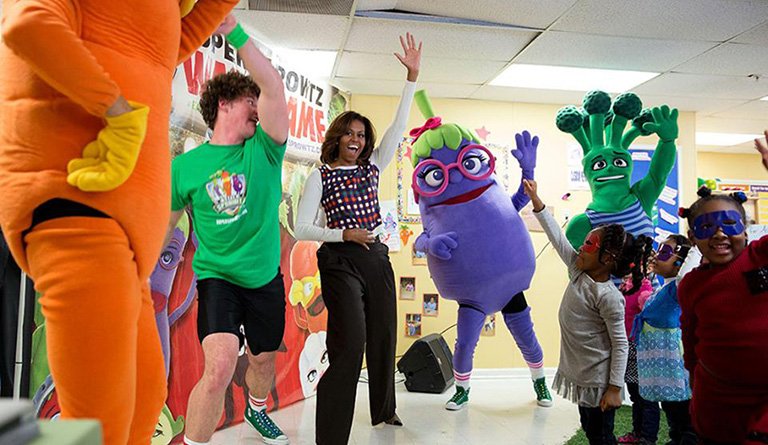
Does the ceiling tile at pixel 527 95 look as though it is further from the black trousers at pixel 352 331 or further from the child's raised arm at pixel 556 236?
the black trousers at pixel 352 331

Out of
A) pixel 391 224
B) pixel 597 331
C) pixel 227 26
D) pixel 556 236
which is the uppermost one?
pixel 227 26

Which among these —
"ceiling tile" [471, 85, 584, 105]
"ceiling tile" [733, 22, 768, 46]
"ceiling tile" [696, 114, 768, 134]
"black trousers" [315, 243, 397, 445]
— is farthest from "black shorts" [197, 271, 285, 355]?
"ceiling tile" [696, 114, 768, 134]

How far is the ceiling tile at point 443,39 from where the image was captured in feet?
11.1

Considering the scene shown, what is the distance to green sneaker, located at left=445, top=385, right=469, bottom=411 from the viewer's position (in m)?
3.36

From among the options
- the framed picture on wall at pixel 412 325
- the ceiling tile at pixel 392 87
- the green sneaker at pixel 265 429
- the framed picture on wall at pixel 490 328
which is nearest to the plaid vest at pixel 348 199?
the green sneaker at pixel 265 429

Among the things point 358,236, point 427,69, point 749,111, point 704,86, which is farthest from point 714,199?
point 749,111

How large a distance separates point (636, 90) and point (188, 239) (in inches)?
142

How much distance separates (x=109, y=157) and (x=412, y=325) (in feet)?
12.6

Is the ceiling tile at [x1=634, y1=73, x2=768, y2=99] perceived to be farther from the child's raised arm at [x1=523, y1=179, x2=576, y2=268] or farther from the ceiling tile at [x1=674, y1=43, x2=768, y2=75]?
the child's raised arm at [x1=523, y1=179, x2=576, y2=268]

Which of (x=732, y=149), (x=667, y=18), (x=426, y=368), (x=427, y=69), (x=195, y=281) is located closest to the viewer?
(x=195, y=281)

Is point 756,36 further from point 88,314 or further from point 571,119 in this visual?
point 88,314

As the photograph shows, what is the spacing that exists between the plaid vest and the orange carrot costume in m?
1.31

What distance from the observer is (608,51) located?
12.4 feet

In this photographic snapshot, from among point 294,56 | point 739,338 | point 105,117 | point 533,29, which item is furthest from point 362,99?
point 105,117
